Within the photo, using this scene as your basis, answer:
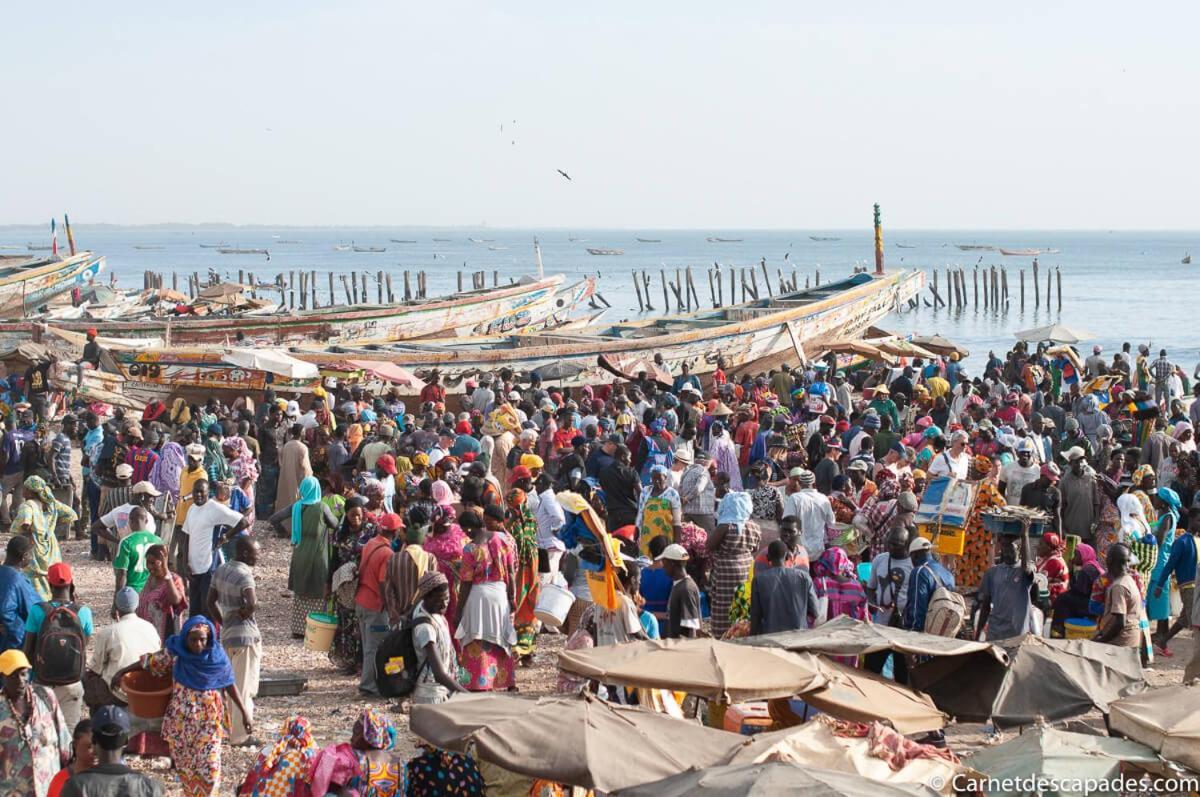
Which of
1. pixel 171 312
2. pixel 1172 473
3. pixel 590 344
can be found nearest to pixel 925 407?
pixel 1172 473

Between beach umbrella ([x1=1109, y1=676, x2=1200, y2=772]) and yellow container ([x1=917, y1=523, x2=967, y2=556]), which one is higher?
beach umbrella ([x1=1109, y1=676, x2=1200, y2=772])

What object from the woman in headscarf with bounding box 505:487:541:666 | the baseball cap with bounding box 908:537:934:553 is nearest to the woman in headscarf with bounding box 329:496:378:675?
the woman in headscarf with bounding box 505:487:541:666

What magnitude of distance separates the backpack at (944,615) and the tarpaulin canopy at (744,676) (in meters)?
1.32

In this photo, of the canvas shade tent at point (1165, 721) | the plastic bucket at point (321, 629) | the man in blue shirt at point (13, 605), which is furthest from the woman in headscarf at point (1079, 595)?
the man in blue shirt at point (13, 605)

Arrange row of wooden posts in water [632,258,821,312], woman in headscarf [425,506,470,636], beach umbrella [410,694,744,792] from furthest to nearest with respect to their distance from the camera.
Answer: row of wooden posts in water [632,258,821,312] → woman in headscarf [425,506,470,636] → beach umbrella [410,694,744,792]

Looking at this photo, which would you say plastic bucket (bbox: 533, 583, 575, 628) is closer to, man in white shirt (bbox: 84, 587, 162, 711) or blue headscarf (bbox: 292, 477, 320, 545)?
blue headscarf (bbox: 292, 477, 320, 545)

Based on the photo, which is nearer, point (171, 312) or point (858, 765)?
point (858, 765)

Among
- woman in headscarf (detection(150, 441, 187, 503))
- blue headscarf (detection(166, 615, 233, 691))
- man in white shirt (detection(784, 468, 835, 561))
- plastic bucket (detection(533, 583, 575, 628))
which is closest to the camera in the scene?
blue headscarf (detection(166, 615, 233, 691))

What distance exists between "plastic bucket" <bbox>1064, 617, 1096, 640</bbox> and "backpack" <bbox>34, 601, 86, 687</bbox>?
6.86m

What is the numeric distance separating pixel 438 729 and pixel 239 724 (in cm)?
260

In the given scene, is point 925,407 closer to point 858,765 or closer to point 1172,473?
point 1172,473

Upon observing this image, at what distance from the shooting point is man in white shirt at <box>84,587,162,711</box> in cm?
784

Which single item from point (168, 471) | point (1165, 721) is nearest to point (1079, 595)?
point (1165, 721)

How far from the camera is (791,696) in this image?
7.13m
